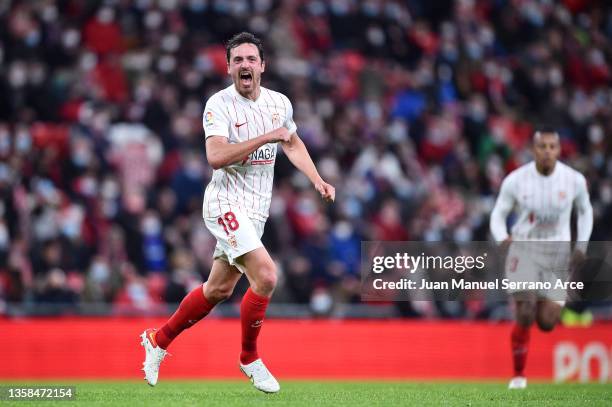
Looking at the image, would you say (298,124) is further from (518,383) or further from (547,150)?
(518,383)

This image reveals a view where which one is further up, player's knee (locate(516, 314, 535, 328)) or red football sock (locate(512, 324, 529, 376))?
player's knee (locate(516, 314, 535, 328))

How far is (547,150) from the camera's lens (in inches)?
450

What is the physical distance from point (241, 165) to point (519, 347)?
4.18 meters

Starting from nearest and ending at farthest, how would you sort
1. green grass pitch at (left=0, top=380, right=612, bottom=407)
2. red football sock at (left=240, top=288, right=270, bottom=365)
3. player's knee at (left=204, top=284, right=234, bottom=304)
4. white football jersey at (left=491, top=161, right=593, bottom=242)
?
1. green grass pitch at (left=0, top=380, right=612, bottom=407)
2. red football sock at (left=240, top=288, right=270, bottom=365)
3. player's knee at (left=204, top=284, right=234, bottom=304)
4. white football jersey at (left=491, top=161, right=593, bottom=242)

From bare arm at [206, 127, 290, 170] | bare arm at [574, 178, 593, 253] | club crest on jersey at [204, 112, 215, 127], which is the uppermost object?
club crest on jersey at [204, 112, 215, 127]

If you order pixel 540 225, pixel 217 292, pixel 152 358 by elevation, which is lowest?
pixel 152 358

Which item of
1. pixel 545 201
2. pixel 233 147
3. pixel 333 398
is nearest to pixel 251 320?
pixel 333 398

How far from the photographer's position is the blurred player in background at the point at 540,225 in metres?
11.5

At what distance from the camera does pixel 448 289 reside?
11.1 metres

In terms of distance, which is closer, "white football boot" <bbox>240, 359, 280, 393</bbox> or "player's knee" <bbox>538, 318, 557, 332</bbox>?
"white football boot" <bbox>240, 359, 280, 393</bbox>

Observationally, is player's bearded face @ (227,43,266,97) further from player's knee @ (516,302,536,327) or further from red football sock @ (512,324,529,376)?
red football sock @ (512,324,529,376)

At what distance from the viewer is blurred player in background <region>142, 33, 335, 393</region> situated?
858 centimetres

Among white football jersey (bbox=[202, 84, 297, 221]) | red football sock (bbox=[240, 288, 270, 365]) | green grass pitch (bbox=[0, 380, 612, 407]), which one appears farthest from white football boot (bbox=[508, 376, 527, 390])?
white football jersey (bbox=[202, 84, 297, 221])

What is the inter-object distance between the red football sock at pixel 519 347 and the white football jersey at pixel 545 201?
92 centimetres
